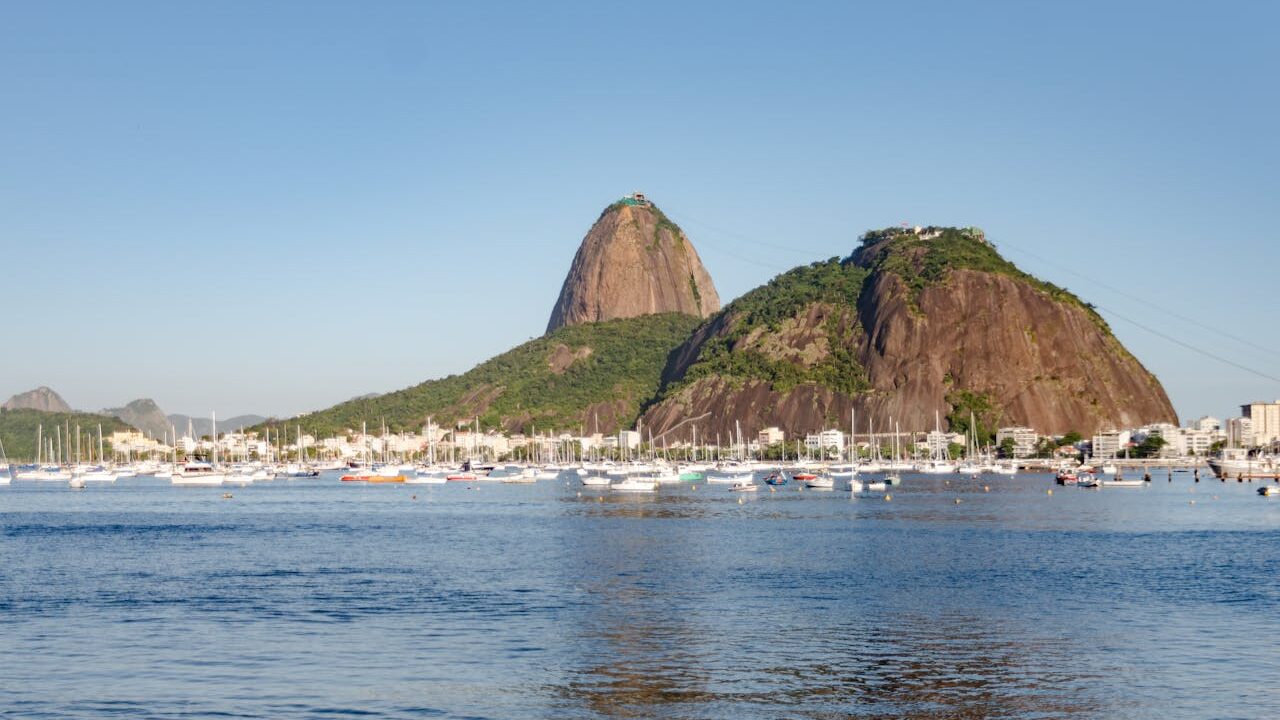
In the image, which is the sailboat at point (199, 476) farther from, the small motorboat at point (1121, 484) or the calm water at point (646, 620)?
the small motorboat at point (1121, 484)

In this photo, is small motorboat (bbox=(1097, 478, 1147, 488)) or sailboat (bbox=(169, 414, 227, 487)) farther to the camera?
sailboat (bbox=(169, 414, 227, 487))

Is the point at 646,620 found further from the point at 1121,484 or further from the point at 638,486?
the point at 1121,484

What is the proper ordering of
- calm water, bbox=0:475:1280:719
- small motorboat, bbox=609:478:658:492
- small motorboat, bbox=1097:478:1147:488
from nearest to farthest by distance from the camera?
calm water, bbox=0:475:1280:719 → small motorboat, bbox=609:478:658:492 → small motorboat, bbox=1097:478:1147:488

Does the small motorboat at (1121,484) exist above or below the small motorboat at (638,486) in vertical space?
below

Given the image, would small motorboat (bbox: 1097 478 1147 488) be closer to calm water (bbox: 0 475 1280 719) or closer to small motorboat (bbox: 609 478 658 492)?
small motorboat (bbox: 609 478 658 492)

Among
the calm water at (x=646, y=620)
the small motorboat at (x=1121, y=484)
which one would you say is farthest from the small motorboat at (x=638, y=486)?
the calm water at (x=646, y=620)

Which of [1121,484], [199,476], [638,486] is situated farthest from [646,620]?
[199,476]

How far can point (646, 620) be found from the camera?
39.8 m

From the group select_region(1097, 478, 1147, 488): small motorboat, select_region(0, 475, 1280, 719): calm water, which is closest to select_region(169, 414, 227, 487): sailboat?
select_region(0, 475, 1280, 719): calm water

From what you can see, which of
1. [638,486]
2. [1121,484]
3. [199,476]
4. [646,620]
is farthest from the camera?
[199,476]

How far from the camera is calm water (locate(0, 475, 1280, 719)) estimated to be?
2845 centimetres

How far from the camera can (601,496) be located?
12912 cm

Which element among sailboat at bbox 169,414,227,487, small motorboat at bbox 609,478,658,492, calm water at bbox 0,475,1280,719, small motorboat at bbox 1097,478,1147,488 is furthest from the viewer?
sailboat at bbox 169,414,227,487

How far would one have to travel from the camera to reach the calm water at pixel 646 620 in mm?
28453
